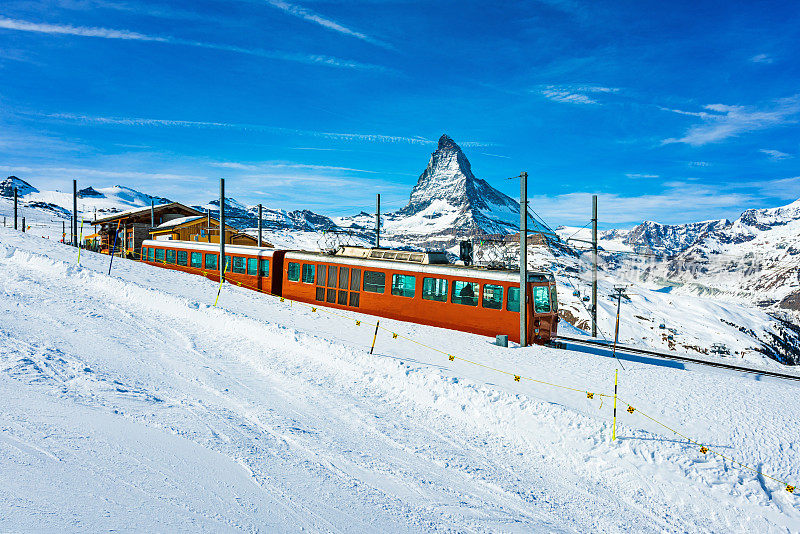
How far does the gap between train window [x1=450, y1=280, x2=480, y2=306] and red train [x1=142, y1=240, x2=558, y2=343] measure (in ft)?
0.13

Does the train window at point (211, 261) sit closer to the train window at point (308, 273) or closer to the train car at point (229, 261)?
the train car at point (229, 261)

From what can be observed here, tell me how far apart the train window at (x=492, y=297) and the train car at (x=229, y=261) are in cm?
1206

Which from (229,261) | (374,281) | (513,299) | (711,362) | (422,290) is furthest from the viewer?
(229,261)

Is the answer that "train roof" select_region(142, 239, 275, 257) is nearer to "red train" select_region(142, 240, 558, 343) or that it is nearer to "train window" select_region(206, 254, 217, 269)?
"red train" select_region(142, 240, 558, 343)

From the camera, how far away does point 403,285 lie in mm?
19297

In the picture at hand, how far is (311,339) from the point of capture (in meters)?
13.4

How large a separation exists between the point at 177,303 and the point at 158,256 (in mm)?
16450

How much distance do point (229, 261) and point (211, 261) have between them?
1.87 meters

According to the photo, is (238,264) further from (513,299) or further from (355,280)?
(513,299)

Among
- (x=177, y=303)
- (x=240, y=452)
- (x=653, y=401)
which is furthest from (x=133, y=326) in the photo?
(x=653, y=401)

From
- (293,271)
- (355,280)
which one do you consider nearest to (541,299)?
(355,280)

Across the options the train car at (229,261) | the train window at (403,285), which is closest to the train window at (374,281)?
the train window at (403,285)

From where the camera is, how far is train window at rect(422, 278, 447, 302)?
1812 centimetres

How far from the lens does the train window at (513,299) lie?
16.5m
